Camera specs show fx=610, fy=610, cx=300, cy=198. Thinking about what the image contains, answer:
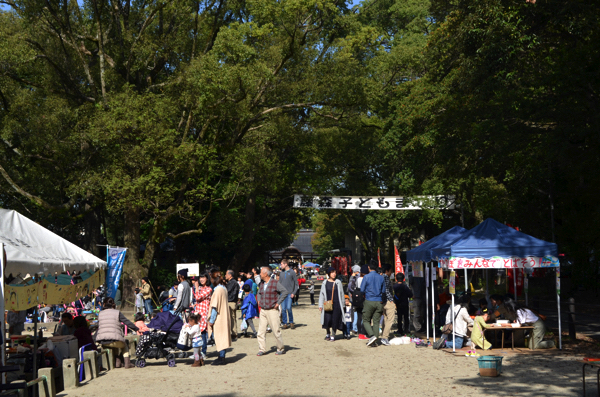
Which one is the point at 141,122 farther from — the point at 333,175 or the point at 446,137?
the point at 333,175

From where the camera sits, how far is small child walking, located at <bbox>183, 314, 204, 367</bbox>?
11727 millimetres

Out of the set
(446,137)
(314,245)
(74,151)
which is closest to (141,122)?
(74,151)

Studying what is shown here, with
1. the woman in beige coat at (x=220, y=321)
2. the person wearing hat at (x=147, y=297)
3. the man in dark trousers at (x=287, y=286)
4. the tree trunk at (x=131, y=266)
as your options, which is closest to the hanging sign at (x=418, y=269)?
the man in dark trousers at (x=287, y=286)

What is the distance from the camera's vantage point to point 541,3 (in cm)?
1477

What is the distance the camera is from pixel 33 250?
28.5 ft

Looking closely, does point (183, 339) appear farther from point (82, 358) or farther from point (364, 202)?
point (364, 202)

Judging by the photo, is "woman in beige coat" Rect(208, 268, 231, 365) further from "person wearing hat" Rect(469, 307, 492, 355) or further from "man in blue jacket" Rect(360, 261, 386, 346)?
"person wearing hat" Rect(469, 307, 492, 355)

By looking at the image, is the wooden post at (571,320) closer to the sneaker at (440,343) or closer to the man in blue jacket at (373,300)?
the sneaker at (440,343)

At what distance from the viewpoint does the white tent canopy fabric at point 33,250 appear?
314 inches

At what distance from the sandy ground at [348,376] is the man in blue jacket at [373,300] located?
23.4 inches

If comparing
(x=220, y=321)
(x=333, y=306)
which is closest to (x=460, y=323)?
(x=333, y=306)

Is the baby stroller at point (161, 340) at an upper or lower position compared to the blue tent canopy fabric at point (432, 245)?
lower

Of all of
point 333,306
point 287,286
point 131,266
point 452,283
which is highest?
point 131,266

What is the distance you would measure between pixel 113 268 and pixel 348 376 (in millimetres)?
12851
